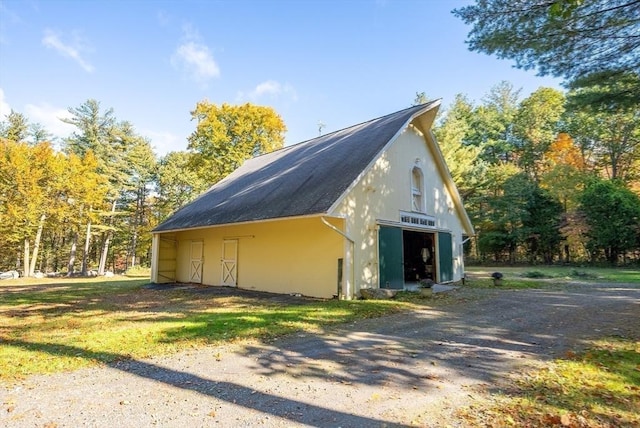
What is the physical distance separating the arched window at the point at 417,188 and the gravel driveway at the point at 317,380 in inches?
260

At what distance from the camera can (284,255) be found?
37.6ft

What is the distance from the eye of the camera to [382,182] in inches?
437

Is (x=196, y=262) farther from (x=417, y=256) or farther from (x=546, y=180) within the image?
(x=546, y=180)

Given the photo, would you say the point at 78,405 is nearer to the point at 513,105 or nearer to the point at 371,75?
the point at 371,75

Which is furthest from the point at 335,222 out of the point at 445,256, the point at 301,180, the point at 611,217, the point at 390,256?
the point at 611,217

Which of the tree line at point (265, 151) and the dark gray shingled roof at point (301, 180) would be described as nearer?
the dark gray shingled roof at point (301, 180)

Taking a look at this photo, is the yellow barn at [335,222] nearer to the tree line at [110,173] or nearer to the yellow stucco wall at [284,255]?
the yellow stucco wall at [284,255]

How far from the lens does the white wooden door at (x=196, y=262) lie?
50.6ft

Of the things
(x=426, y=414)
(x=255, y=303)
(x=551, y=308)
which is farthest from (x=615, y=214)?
(x=426, y=414)

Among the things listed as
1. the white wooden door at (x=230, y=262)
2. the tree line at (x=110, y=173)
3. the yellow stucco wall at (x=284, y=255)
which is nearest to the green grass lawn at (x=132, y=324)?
the yellow stucco wall at (x=284, y=255)

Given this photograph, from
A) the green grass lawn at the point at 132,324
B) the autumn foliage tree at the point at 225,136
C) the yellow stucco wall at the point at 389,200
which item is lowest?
the green grass lawn at the point at 132,324

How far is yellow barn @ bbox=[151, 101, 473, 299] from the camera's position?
9984 millimetres

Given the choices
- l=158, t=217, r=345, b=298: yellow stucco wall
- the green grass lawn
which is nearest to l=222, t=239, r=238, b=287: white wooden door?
l=158, t=217, r=345, b=298: yellow stucco wall

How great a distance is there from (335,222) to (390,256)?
233cm
